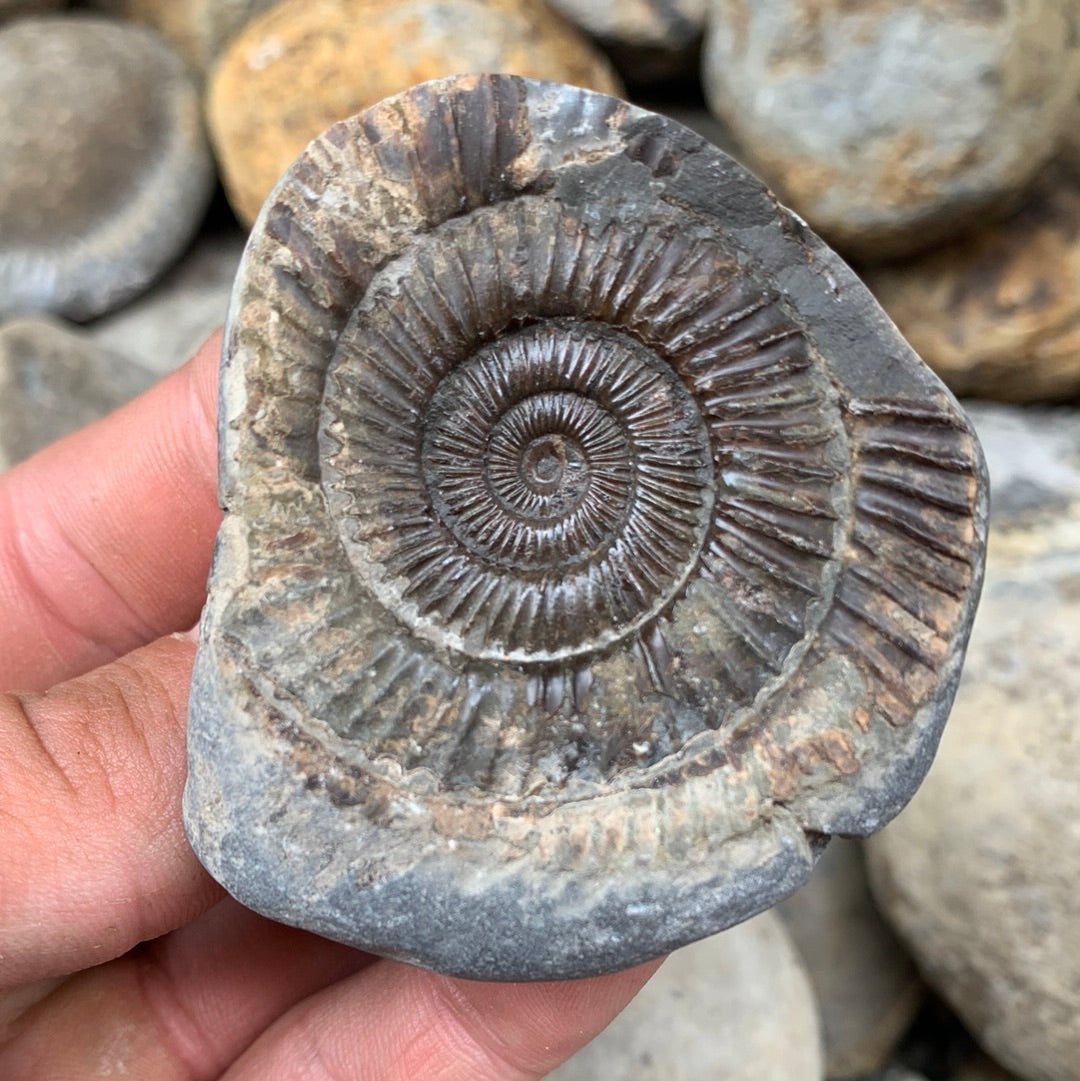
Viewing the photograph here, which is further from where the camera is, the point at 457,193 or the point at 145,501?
the point at 145,501

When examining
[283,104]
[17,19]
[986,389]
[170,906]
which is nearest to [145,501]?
[170,906]

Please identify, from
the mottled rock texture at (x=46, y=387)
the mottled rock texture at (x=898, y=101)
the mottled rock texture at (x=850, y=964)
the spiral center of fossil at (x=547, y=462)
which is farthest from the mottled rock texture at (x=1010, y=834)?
the mottled rock texture at (x=46, y=387)

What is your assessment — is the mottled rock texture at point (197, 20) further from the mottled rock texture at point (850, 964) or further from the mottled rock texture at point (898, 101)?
the mottled rock texture at point (850, 964)

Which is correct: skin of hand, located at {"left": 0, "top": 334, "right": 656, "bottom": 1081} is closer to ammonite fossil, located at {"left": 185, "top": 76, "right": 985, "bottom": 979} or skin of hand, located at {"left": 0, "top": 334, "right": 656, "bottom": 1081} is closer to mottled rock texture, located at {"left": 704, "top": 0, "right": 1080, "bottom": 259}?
ammonite fossil, located at {"left": 185, "top": 76, "right": 985, "bottom": 979}

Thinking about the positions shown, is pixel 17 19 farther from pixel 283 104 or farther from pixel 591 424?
pixel 591 424

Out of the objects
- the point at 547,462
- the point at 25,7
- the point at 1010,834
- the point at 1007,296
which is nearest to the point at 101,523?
Result: the point at 547,462

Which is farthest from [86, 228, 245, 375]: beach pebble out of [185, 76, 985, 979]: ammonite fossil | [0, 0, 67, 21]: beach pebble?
[185, 76, 985, 979]: ammonite fossil
